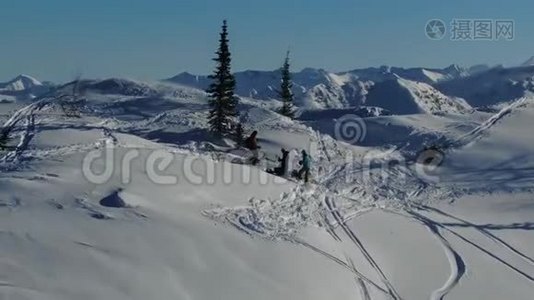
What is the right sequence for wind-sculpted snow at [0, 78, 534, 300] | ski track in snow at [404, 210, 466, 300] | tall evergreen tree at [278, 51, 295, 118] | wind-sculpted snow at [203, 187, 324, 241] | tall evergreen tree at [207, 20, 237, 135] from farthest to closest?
tall evergreen tree at [278, 51, 295, 118] < tall evergreen tree at [207, 20, 237, 135] < wind-sculpted snow at [203, 187, 324, 241] < ski track in snow at [404, 210, 466, 300] < wind-sculpted snow at [0, 78, 534, 300]

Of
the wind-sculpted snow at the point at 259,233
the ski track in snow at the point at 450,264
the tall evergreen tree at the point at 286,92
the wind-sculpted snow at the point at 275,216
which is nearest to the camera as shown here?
the wind-sculpted snow at the point at 259,233

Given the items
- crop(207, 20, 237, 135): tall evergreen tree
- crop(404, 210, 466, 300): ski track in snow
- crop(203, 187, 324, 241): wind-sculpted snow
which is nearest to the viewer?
crop(404, 210, 466, 300): ski track in snow

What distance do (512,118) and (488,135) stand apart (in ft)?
12.0

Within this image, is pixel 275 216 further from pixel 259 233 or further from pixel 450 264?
pixel 450 264

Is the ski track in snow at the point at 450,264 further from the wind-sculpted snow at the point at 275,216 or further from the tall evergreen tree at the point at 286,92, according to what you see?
the tall evergreen tree at the point at 286,92

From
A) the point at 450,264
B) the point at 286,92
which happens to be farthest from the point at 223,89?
the point at 450,264

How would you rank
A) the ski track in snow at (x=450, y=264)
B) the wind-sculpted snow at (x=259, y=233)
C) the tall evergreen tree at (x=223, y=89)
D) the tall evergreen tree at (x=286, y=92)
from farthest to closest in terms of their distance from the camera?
the tall evergreen tree at (x=286, y=92) < the tall evergreen tree at (x=223, y=89) < the ski track in snow at (x=450, y=264) < the wind-sculpted snow at (x=259, y=233)

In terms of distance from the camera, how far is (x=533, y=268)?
57.7 ft

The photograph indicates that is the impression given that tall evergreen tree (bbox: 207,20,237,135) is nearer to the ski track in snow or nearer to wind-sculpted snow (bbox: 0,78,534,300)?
wind-sculpted snow (bbox: 0,78,534,300)

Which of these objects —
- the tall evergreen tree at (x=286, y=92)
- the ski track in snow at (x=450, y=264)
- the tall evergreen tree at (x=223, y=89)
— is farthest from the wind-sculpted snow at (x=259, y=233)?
the tall evergreen tree at (x=286, y=92)

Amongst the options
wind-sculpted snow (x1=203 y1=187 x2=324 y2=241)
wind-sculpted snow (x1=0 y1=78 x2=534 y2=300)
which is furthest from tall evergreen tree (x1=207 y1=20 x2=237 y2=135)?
wind-sculpted snow (x1=203 y1=187 x2=324 y2=241)

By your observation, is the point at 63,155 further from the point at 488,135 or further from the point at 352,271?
the point at 488,135

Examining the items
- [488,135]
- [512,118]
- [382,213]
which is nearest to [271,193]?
[382,213]

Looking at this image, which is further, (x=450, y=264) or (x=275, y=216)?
(x=275, y=216)
